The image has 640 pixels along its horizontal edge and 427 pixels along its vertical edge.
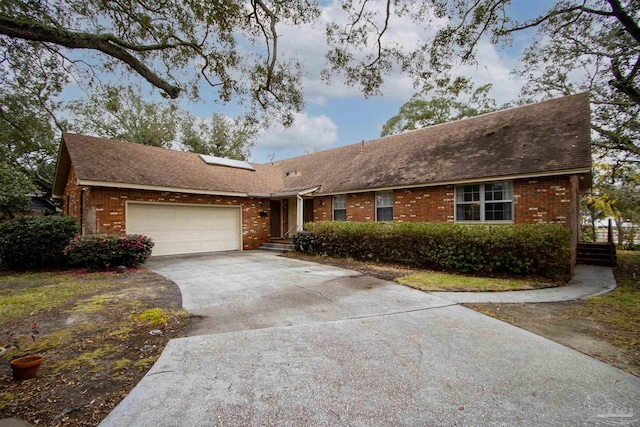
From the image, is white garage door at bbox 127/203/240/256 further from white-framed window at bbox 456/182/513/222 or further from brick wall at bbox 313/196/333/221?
white-framed window at bbox 456/182/513/222

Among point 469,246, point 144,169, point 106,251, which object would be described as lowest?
point 106,251

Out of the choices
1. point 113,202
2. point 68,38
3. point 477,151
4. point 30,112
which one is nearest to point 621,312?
point 477,151

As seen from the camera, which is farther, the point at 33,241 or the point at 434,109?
the point at 434,109

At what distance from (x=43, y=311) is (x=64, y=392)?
10.6ft

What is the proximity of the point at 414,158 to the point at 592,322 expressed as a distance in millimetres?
9559

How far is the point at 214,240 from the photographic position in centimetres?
1374

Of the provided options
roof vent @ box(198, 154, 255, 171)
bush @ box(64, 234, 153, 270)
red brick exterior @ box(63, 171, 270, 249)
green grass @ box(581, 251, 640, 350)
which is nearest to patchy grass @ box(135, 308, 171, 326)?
bush @ box(64, 234, 153, 270)

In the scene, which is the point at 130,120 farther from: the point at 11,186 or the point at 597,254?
the point at 597,254

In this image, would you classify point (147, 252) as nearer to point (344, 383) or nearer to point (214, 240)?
point (214, 240)

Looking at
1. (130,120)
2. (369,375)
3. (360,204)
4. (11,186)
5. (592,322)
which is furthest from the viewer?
(130,120)

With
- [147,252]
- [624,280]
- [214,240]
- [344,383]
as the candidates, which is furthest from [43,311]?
[624,280]

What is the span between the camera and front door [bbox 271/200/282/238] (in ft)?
54.0

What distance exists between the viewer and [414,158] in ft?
43.0

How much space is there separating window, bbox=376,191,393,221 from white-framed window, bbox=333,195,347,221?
5.86 feet
